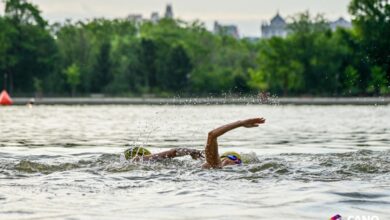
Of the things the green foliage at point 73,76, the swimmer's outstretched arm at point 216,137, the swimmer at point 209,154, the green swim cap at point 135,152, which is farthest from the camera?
the green foliage at point 73,76

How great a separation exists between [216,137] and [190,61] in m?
105

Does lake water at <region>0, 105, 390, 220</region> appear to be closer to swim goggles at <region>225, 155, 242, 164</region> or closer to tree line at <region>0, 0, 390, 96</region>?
swim goggles at <region>225, 155, 242, 164</region>

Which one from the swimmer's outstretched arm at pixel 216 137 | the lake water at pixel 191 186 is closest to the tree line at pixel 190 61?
the lake water at pixel 191 186

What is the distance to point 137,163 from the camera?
675 inches

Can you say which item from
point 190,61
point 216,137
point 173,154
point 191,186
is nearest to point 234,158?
point 173,154

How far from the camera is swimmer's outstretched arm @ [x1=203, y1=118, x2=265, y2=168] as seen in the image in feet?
43.9

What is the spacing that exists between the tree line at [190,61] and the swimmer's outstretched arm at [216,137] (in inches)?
3311

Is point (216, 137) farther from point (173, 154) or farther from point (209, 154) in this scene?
point (173, 154)

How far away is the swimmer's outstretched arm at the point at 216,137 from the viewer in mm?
13384

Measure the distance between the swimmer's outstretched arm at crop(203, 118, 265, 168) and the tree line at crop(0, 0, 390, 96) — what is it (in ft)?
276

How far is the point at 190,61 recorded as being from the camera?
11956 centimetres

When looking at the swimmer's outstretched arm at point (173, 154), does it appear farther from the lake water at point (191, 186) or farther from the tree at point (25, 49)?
the tree at point (25, 49)

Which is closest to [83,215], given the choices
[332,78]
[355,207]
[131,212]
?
[131,212]

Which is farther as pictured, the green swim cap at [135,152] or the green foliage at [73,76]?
the green foliage at [73,76]
